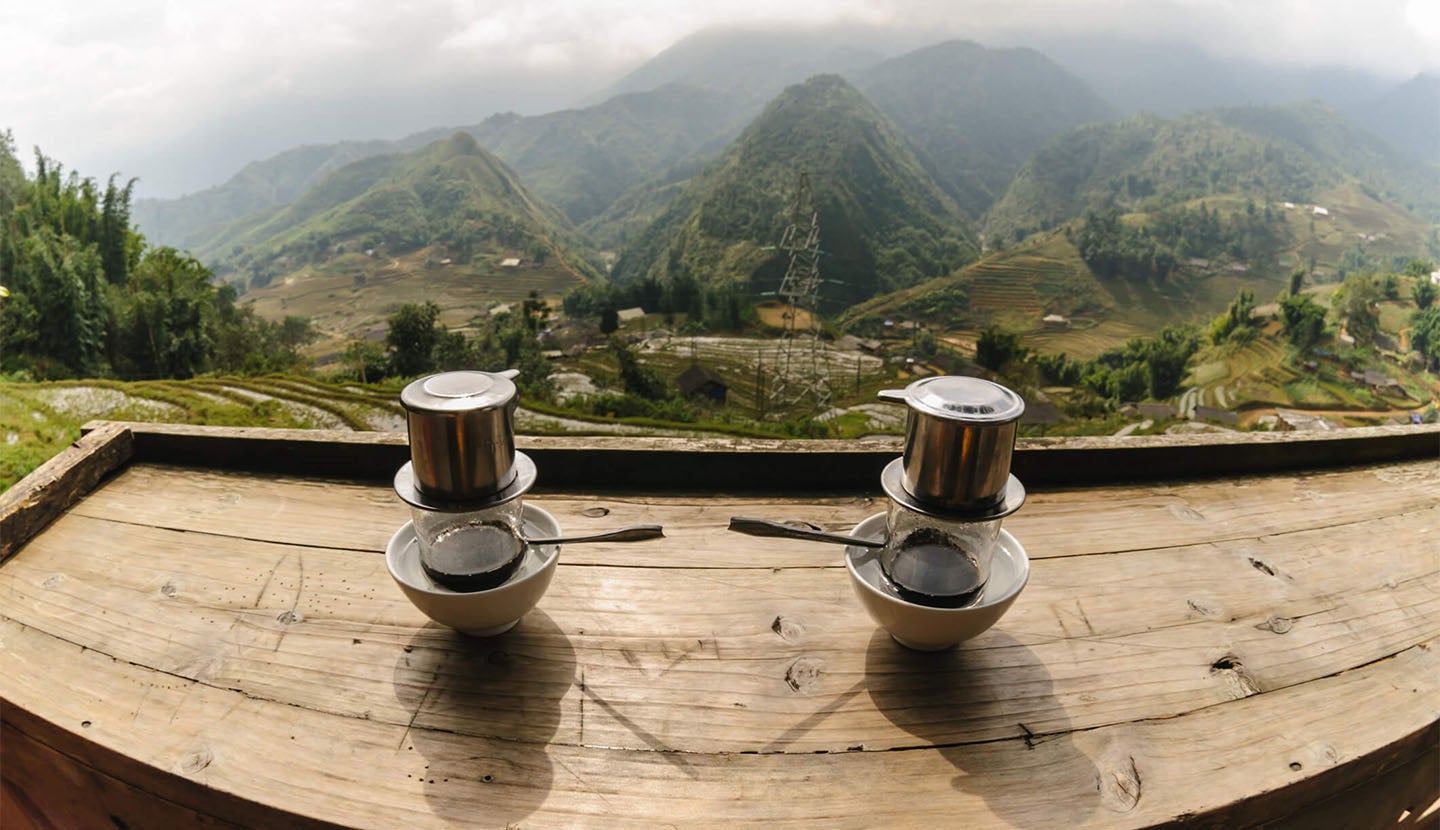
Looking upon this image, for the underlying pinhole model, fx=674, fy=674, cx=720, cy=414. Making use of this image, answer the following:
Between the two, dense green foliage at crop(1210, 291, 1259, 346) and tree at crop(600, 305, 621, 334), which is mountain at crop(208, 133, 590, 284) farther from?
dense green foliage at crop(1210, 291, 1259, 346)

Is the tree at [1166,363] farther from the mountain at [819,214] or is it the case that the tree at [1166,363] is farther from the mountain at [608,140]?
the mountain at [608,140]

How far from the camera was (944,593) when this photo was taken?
32.8 inches

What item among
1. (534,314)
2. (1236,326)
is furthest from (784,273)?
(1236,326)

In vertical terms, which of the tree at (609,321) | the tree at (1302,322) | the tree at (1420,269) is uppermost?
the tree at (1420,269)

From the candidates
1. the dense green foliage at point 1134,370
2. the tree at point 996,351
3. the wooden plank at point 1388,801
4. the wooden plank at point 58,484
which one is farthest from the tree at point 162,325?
the dense green foliage at point 1134,370

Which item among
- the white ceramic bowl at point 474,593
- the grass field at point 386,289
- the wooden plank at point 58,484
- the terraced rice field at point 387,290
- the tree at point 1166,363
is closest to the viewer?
the white ceramic bowl at point 474,593

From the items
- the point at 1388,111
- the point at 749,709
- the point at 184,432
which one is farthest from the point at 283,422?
the point at 1388,111

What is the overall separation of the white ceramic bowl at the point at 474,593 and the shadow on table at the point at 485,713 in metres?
0.04

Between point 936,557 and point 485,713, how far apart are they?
1.97ft

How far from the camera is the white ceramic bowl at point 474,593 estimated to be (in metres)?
0.81

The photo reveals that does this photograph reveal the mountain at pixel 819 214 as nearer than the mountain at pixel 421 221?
Yes

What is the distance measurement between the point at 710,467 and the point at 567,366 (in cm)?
3243

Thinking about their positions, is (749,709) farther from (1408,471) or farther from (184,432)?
(1408,471)

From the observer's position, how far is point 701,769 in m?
0.75
